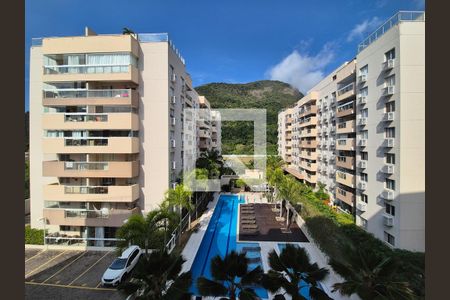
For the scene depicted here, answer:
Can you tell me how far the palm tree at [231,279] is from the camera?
837cm

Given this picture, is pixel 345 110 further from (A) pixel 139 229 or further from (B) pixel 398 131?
(A) pixel 139 229

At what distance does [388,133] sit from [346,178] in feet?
26.2

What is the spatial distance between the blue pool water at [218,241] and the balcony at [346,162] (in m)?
12.5

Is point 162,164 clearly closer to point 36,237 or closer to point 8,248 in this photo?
point 36,237

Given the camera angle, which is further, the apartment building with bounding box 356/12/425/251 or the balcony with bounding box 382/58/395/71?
the balcony with bounding box 382/58/395/71

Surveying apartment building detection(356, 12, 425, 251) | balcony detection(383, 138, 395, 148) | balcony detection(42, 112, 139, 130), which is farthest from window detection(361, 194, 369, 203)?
balcony detection(42, 112, 139, 130)

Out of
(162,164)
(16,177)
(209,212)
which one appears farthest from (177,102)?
(16,177)

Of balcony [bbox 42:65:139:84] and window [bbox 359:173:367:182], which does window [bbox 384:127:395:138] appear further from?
balcony [bbox 42:65:139:84]

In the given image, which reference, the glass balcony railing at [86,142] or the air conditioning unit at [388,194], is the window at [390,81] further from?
the glass balcony railing at [86,142]

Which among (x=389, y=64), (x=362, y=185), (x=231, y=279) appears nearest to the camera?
(x=231, y=279)

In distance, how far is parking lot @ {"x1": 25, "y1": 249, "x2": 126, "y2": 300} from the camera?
12.7 meters

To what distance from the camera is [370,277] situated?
27.2 feet

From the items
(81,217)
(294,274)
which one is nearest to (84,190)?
(81,217)

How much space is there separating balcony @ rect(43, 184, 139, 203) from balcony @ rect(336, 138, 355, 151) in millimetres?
20481
